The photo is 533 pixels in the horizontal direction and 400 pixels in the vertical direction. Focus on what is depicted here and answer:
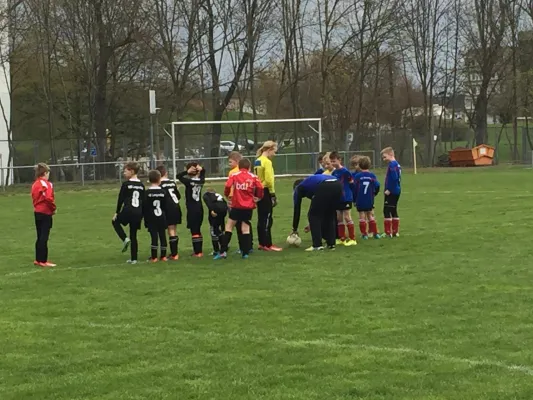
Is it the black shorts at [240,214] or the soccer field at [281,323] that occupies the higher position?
the black shorts at [240,214]

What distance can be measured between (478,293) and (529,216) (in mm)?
9163

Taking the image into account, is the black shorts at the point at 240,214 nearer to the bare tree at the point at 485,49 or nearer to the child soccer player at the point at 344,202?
the child soccer player at the point at 344,202

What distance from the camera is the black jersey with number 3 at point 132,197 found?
12930 millimetres

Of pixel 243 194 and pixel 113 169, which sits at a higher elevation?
pixel 113 169

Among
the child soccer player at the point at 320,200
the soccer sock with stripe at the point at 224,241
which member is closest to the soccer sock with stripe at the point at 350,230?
the child soccer player at the point at 320,200

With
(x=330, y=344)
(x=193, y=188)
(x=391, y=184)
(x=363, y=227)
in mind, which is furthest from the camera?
(x=363, y=227)

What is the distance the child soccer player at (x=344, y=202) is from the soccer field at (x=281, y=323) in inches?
12.8

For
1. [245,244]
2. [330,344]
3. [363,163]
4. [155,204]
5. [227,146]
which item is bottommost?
[330,344]

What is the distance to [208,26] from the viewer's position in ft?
156

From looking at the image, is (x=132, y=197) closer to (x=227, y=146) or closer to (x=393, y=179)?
(x=393, y=179)

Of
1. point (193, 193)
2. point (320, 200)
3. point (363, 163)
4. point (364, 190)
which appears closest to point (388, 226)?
point (364, 190)

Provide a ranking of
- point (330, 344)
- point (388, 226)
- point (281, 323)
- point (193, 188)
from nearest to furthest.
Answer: point (330, 344), point (281, 323), point (193, 188), point (388, 226)

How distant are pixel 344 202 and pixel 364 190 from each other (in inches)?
38.2

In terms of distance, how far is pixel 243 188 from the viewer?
42.7ft
